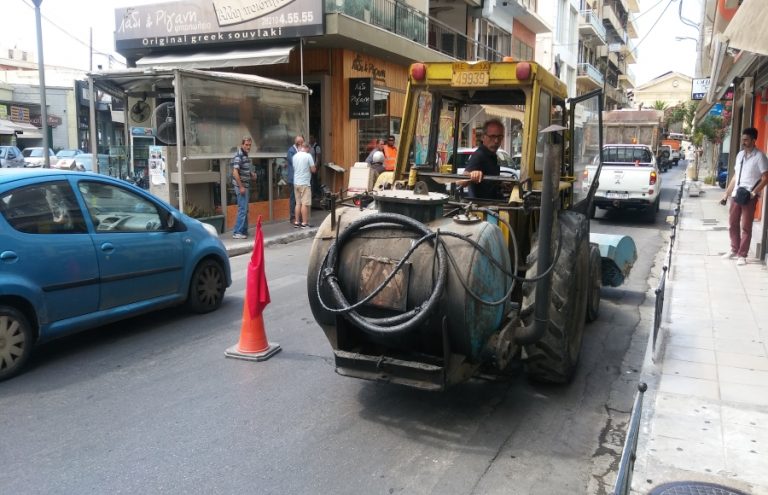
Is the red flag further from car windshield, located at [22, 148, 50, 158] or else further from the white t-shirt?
car windshield, located at [22, 148, 50, 158]

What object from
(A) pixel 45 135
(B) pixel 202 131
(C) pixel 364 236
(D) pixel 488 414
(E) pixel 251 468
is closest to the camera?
(E) pixel 251 468

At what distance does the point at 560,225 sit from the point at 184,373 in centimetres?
330

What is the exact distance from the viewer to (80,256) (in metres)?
5.41

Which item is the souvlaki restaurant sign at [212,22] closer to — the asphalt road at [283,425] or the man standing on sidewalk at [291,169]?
the man standing on sidewalk at [291,169]

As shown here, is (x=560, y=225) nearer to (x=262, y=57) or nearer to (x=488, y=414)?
(x=488, y=414)

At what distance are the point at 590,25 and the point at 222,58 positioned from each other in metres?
40.8

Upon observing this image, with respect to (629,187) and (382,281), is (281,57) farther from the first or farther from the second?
(382,281)

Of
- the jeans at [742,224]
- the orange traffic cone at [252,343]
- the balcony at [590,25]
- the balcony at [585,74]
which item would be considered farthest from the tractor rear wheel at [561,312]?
the balcony at [590,25]

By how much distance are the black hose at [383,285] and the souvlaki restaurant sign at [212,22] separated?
12.0 metres

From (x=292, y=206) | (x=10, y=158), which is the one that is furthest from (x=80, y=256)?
(x=10, y=158)

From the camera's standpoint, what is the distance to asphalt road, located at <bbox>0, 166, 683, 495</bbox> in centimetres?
358

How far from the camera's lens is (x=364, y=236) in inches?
161

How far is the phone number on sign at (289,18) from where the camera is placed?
49.1ft

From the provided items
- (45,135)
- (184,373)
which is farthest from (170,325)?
(45,135)
